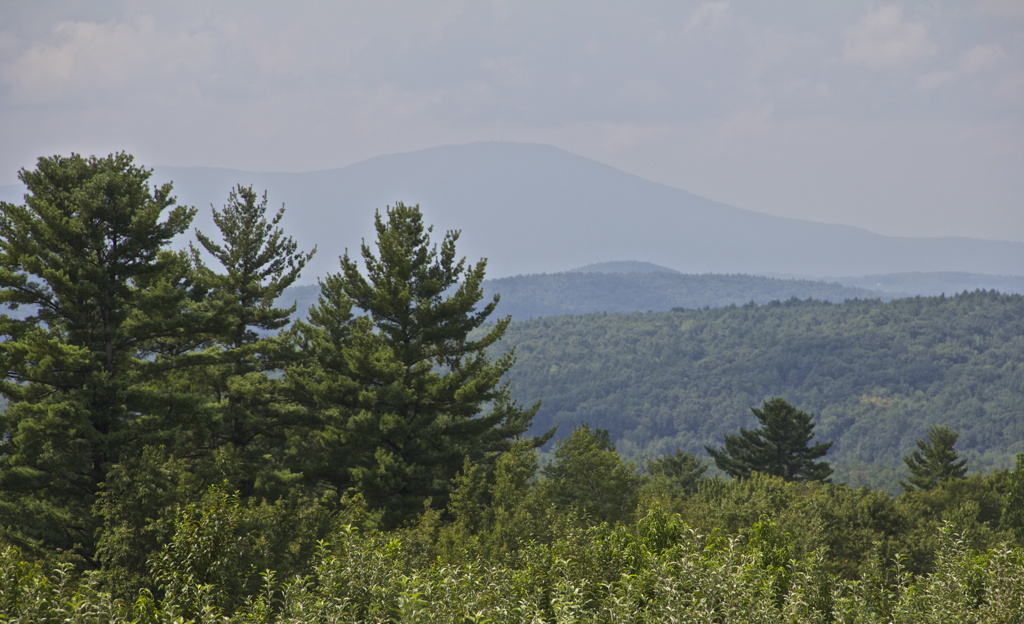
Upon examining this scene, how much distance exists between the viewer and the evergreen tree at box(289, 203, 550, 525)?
24.7 m

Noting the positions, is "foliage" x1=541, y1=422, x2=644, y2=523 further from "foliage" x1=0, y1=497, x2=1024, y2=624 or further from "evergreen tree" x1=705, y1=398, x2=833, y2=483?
"evergreen tree" x1=705, y1=398, x2=833, y2=483

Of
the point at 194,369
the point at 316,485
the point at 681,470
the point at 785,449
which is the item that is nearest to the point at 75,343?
the point at 194,369

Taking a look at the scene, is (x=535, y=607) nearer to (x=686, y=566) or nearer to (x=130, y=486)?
(x=686, y=566)

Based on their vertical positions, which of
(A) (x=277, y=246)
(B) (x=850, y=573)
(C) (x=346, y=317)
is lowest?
(B) (x=850, y=573)

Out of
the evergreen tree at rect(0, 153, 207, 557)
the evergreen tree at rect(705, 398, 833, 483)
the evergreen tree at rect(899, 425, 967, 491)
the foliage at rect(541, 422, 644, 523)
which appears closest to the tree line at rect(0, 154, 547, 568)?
the evergreen tree at rect(0, 153, 207, 557)

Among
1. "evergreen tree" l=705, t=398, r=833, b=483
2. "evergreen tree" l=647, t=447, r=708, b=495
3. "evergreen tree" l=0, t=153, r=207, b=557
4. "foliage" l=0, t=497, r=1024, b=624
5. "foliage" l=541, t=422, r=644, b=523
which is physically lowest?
"evergreen tree" l=647, t=447, r=708, b=495

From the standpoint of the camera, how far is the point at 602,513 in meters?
29.2

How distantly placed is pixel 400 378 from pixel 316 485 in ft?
20.8

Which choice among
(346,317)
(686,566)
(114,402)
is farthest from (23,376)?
(686,566)

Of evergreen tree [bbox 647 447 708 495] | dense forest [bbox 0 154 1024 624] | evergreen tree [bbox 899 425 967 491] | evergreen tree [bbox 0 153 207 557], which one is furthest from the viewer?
evergreen tree [bbox 899 425 967 491]

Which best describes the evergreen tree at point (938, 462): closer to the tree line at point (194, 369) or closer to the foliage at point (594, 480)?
the foliage at point (594, 480)

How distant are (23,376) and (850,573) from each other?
25.6 metres

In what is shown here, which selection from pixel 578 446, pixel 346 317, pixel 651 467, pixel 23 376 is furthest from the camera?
pixel 651 467

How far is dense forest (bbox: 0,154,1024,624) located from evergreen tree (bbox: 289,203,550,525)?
0.38 ft
